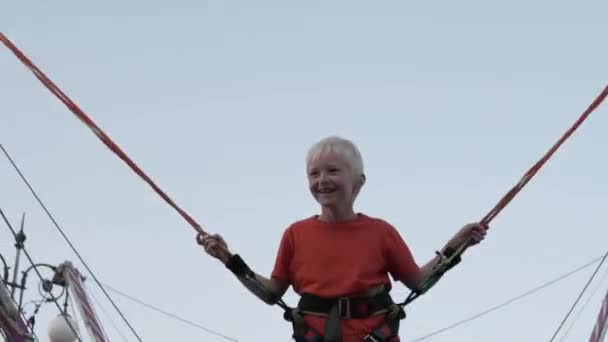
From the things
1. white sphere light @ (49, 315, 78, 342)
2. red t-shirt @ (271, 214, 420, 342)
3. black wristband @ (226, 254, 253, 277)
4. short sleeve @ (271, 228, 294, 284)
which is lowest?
red t-shirt @ (271, 214, 420, 342)

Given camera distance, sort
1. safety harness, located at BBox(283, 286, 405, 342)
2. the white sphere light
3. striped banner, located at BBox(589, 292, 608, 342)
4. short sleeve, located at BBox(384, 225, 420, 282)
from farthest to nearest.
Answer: the white sphere light → striped banner, located at BBox(589, 292, 608, 342) → short sleeve, located at BBox(384, 225, 420, 282) → safety harness, located at BBox(283, 286, 405, 342)

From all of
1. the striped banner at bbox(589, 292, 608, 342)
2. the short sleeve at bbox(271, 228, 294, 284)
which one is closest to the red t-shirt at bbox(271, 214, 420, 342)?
the short sleeve at bbox(271, 228, 294, 284)

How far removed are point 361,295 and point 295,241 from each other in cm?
44

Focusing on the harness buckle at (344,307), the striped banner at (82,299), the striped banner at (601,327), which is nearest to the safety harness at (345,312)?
the harness buckle at (344,307)

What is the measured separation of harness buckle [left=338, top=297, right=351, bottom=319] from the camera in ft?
14.0

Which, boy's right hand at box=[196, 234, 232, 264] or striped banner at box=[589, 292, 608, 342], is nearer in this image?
boy's right hand at box=[196, 234, 232, 264]

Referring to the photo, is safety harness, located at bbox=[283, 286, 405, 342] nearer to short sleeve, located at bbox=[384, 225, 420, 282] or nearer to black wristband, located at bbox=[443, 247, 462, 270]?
short sleeve, located at bbox=[384, 225, 420, 282]

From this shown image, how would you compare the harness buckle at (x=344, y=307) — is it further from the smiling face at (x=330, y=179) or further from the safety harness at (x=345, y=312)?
the smiling face at (x=330, y=179)

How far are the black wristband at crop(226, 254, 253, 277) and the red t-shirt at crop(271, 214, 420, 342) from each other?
15 centimetres

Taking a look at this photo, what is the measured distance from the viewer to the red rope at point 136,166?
172 inches

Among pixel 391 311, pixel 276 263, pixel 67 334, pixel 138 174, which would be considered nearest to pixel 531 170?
pixel 391 311

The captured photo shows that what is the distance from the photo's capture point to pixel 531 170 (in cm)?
455

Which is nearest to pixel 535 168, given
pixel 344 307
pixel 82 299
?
pixel 344 307

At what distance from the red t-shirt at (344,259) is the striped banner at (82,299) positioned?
12981mm
